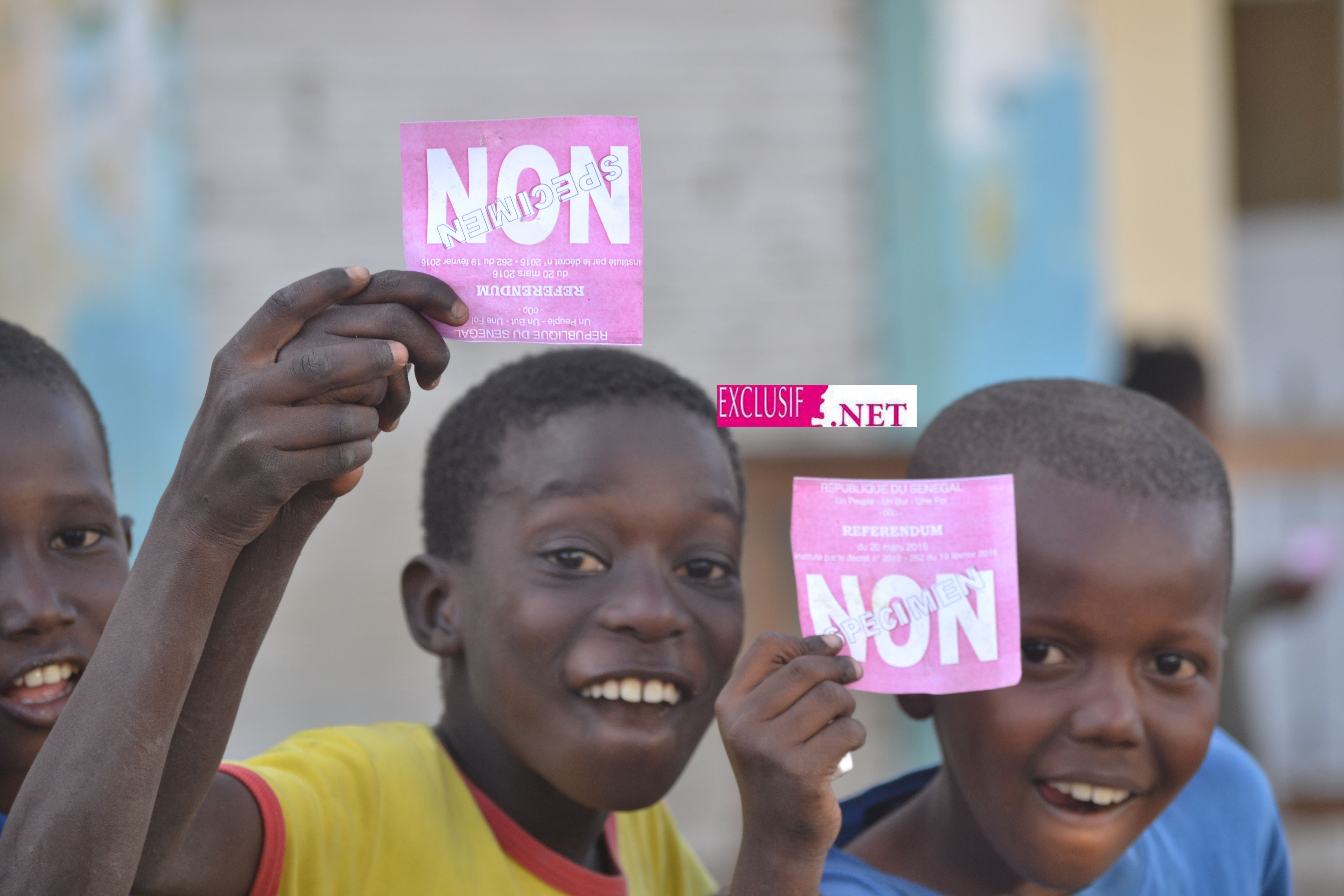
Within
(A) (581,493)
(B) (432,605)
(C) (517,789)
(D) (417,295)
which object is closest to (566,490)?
(A) (581,493)

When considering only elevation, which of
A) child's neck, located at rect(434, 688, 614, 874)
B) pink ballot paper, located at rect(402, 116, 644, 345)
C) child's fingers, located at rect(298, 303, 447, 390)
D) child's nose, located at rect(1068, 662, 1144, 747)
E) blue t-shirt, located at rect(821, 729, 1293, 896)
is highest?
pink ballot paper, located at rect(402, 116, 644, 345)

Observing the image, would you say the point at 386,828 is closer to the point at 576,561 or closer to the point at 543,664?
the point at 543,664

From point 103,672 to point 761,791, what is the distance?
0.70m

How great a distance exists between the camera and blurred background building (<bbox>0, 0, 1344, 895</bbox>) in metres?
4.86

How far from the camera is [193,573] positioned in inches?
56.8

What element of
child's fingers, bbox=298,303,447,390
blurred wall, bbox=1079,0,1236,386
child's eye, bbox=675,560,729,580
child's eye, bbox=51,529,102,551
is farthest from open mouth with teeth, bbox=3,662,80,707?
blurred wall, bbox=1079,0,1236,386

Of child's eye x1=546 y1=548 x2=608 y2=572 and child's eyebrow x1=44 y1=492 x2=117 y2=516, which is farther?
child's eye x1=546 y1=548 x2=608 y2=572

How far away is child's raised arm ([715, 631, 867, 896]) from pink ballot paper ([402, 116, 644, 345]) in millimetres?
431

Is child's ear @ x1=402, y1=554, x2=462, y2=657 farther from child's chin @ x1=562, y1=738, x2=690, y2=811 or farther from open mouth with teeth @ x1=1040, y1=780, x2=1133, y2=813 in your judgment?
open mouth with teeth @ x1=1040, y1=780, x2=1133, y2=813

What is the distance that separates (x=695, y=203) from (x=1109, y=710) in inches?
152

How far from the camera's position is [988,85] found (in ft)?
17.6

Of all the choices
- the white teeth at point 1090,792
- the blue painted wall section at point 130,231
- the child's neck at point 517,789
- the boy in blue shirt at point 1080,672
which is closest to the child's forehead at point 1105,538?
the boy in blue shirt at point 1080,672

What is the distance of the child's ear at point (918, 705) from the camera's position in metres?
2.02

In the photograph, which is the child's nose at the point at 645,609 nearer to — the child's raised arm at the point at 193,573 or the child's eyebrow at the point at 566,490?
the child's eyebrow at the point at 566,490
